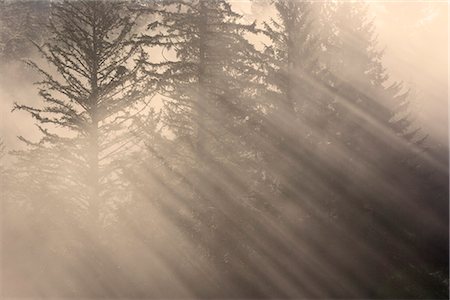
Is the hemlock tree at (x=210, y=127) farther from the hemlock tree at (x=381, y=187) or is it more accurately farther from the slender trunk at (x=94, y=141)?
the hemlock tree at (x=381, y=187)

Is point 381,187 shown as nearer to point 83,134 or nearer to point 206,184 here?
point 206,184

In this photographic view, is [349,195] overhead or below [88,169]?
below

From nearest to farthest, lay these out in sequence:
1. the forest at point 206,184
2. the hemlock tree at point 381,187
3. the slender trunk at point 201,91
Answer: the forest at point 206,184, the slender trunk at point 201,91, the hemlock tree at point 381,187

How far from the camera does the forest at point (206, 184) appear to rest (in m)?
17.3

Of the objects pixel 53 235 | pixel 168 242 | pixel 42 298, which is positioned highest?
pixel 53 235

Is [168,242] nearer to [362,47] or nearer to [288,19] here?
[288,19]

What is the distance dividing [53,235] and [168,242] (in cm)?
473

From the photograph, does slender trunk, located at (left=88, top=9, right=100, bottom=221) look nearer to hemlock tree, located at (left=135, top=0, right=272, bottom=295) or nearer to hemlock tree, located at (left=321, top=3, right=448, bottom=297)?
hemlock tree, located at (left=135, top=0, right=272, bottom=295)

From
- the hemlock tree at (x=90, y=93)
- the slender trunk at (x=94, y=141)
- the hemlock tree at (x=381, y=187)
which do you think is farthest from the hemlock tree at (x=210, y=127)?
the hemlock tree at (x=381, y=187)

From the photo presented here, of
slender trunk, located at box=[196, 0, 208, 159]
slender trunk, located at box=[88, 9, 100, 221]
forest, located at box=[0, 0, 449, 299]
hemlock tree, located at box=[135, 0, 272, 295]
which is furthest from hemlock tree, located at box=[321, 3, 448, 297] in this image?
slender trunk, located at box=[88, 9, 100, 221]

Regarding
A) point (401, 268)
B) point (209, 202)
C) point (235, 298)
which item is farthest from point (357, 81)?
point (235, 298)

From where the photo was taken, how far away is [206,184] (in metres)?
17.7

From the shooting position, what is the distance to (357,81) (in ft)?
79.7

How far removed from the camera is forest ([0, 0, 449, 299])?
17297 millimetres
